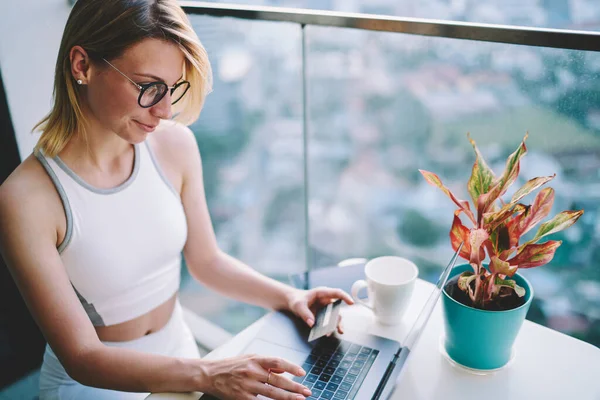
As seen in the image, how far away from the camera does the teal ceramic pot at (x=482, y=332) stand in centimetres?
91

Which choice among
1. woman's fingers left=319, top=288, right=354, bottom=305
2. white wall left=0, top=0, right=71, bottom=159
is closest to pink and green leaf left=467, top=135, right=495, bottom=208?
woman's fingers left=319, top=288, right=354, bottom=305

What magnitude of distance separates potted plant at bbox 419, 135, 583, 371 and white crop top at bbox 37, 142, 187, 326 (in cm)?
66

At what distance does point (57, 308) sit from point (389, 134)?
369 centimetres

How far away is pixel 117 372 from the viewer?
97cm

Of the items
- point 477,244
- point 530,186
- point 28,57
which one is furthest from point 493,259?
point 28,57

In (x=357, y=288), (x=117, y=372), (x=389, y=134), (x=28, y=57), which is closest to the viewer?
(x=117, y=372)

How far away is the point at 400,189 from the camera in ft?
15.7

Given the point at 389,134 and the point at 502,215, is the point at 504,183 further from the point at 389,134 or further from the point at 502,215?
the point at 389,134

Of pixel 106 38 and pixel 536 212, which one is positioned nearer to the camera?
pixel 536 212

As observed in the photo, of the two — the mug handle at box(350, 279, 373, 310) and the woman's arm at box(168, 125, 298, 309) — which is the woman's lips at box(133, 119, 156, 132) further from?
the mug handle at box(350, 279, 373, 310)

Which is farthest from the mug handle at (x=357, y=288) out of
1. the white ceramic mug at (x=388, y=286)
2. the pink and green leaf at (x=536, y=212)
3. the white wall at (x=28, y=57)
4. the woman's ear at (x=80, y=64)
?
the white wall at (x=28, y=57)

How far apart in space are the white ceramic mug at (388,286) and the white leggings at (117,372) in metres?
0.52

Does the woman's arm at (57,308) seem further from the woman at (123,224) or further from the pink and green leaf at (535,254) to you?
the pink and green leaf at (535,254)

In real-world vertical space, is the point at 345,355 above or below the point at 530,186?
below
